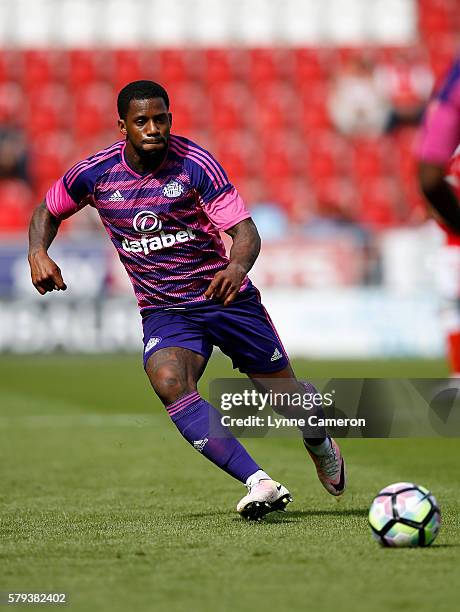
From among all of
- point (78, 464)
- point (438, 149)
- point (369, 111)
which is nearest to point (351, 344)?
point (369, 111)

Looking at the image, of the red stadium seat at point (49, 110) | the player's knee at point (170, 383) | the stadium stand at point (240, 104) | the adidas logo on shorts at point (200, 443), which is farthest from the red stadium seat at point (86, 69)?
the adidas logo on shorts at point (200, 443)

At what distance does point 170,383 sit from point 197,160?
1124 millimetres

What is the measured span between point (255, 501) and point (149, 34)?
23194 millimetres

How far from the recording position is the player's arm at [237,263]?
18.5 ft

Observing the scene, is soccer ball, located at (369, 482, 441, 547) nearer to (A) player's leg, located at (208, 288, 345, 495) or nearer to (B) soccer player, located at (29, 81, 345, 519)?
(B) soccer player, located at (29, 81, 345, 519)

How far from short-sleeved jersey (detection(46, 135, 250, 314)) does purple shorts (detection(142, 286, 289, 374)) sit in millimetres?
82

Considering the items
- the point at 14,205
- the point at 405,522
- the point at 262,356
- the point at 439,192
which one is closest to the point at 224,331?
the point at 262,356

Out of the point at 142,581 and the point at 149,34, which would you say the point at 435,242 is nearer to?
the point at 149,34

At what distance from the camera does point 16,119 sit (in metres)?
26.0

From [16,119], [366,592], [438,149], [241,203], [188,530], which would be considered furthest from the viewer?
[16,119]

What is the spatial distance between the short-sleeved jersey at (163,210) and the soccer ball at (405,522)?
1710mm

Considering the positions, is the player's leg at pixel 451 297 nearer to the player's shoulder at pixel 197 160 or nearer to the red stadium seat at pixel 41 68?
the player's shoulder at pixel 197 160

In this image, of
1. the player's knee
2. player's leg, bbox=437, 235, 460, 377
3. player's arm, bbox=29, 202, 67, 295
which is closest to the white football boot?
the player's knee

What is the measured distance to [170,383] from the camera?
596cm
